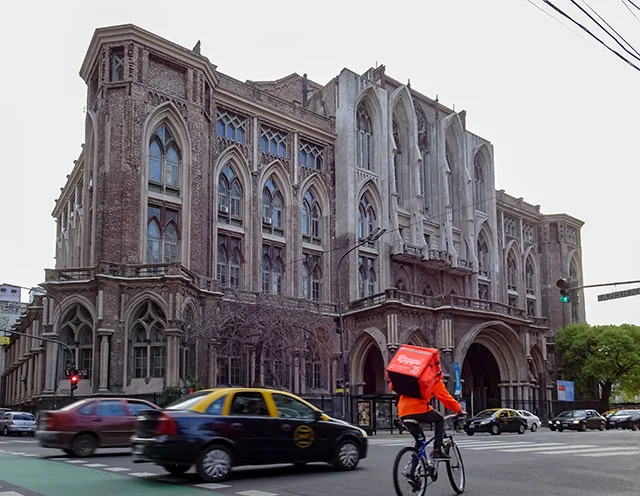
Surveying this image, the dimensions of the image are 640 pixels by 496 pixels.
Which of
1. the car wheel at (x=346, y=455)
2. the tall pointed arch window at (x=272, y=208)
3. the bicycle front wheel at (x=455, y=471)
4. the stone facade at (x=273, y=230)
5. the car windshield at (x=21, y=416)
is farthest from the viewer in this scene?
the tall pointed arch window at (x=272, y=208)

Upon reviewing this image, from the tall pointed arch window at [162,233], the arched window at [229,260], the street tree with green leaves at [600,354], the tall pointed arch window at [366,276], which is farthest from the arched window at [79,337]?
the street tree with green leaves at [600,354]

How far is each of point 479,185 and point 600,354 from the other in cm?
1602

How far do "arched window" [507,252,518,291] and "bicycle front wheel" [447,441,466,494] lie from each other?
4872cm

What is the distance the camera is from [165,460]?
11.2 meters

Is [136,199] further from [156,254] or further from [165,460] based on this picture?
[165,460]

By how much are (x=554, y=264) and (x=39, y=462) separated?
5339cm

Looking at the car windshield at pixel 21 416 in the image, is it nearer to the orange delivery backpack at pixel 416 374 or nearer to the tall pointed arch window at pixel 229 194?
the tall pointed arch window at pixel 229 194

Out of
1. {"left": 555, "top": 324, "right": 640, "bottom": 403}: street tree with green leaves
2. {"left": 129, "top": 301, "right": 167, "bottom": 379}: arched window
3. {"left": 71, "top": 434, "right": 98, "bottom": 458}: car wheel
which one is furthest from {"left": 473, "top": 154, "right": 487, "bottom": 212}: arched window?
{"left": 71, "top": 434, "right": 98, "bottom": 458}: car wheel

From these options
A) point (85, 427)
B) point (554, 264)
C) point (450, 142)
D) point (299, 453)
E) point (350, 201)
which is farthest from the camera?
point (554, 264)

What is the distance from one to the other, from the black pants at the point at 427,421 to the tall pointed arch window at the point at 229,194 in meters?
30.8

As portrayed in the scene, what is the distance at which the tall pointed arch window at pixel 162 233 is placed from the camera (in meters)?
35.5

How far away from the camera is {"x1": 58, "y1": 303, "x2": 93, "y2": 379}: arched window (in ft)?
108

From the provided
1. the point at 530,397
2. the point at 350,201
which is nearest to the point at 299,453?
the point at 350,201

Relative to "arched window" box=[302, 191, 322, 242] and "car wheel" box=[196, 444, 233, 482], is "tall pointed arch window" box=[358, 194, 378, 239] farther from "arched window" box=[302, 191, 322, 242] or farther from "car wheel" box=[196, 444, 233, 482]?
"car wheel" box=[196, 444, 233, 482]
